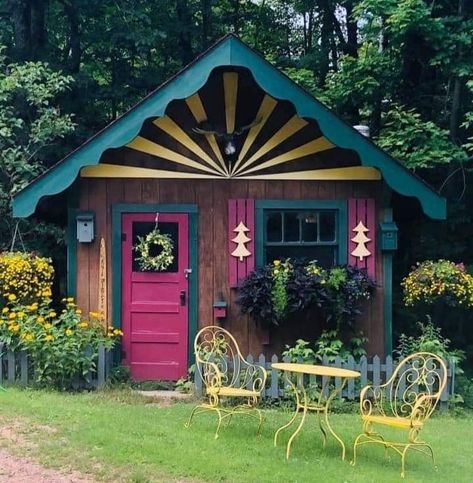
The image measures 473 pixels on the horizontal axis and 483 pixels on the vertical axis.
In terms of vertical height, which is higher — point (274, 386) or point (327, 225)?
point (327, 225)

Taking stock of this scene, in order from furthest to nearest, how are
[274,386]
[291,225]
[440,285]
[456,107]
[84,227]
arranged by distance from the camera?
1. [456,107]
2. [291,225]
3. [84,227]
4. [440,285]
5. [274,386]

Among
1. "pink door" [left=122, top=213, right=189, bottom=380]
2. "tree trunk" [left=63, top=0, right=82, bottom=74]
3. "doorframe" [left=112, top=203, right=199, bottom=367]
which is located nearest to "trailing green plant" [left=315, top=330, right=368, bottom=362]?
"doorframe" [left=112, top=203, right=199, bottom=367]

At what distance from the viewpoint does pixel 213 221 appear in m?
8.55

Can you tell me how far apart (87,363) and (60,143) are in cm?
625

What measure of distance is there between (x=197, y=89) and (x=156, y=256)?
215cm

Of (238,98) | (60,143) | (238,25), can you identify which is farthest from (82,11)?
(238,98)

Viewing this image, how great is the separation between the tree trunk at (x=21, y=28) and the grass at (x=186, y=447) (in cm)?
821

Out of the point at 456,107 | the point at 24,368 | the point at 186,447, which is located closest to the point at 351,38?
the point at 456,107

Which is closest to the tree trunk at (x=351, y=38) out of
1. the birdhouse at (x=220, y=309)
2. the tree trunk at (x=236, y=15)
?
the tree trunk at (x=236, y=15)

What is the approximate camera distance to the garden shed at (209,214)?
8484 mm

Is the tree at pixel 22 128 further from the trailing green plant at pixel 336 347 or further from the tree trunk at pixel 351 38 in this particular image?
the tree trunk at pixel 351 38

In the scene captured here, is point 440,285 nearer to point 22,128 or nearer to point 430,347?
point 430,347

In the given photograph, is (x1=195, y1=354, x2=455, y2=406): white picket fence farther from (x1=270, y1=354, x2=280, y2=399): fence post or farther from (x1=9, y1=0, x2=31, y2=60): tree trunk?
(x1=9, y1=0, x2=31, y2=60): tree trunk

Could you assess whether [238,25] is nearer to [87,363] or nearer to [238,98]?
[238,98]
